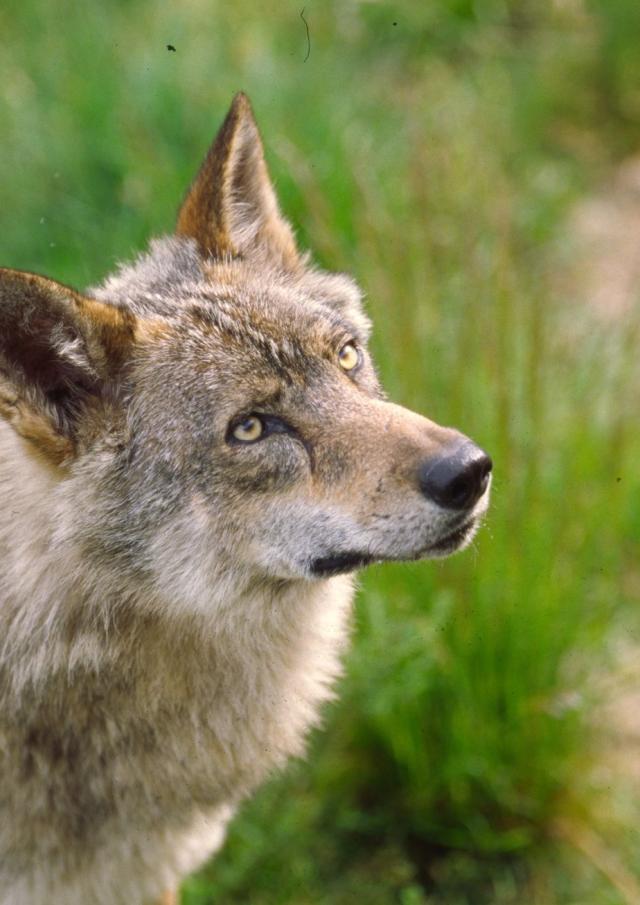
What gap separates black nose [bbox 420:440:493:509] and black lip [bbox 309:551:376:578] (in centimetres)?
24

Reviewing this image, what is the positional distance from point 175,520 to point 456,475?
715mm

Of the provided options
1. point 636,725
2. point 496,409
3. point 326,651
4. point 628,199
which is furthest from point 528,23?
point 326,651

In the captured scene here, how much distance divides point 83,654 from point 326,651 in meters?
0.79

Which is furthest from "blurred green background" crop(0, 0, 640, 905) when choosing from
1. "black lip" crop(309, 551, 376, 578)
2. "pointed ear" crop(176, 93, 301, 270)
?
"black lip" crop(309, 551, 376, 578)

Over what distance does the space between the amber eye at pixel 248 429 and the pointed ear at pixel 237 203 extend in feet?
2.11

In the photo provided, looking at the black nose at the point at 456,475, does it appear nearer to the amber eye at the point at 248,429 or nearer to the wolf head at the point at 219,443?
the wolf head at the point at 219,443

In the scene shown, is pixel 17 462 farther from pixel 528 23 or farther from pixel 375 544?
pixel 528 23

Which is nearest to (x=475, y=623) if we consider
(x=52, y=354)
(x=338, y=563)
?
(x=338, y=563)

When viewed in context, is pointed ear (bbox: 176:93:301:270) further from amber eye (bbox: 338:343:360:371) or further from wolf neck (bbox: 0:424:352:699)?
wolf neck (bbox: 0:424:352:699)

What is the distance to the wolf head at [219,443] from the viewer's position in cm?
245

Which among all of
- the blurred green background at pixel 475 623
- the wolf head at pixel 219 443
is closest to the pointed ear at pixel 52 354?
the wolf head at pixel 219 443

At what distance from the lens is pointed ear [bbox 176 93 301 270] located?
294 cm

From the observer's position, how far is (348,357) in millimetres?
2818

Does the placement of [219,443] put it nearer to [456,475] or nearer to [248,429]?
[248,429]
